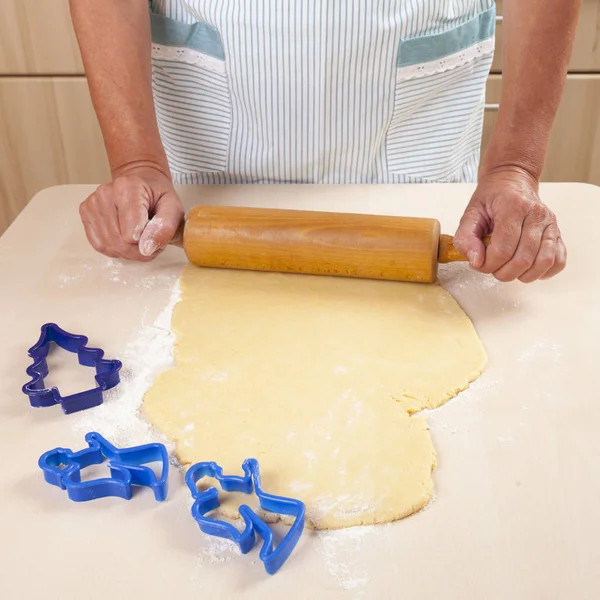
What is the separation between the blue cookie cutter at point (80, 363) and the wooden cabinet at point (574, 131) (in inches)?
67.6

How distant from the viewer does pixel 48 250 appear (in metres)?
1.18

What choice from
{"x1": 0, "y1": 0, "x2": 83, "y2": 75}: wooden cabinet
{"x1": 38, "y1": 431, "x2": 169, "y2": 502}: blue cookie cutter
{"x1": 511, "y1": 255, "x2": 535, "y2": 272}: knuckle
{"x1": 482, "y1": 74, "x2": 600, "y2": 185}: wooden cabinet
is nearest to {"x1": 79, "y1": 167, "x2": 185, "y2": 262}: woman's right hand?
{"x1": 38, "y1": 431, "x2": 169, "y2": 502}: blue cookie cutter

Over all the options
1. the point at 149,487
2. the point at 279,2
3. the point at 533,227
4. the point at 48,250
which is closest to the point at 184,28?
the point at 279,2

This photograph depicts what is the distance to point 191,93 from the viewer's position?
1324mm

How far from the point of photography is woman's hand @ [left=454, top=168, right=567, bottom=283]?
1.00 metres

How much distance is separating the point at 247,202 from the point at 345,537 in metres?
0.76

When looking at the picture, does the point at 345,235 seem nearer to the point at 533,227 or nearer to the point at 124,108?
the point at 533,227

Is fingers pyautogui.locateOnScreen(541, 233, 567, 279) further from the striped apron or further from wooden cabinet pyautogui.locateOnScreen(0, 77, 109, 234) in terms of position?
wooden cabinet pyautogui.locateOnScreen(0, 77, 109, 234)

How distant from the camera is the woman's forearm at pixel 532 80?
1.17 m

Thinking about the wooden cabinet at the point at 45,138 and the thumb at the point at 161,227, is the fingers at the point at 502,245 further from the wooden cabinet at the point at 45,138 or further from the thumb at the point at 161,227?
the wooden cabinet at the point at 45,138

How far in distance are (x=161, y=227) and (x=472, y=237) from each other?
46 cm

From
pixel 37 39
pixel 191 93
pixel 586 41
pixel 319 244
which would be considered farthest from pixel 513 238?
pixel 37 39

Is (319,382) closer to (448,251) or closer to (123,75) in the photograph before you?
(448,251)

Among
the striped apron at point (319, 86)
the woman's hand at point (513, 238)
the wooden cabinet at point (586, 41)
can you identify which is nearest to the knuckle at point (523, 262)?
the woman's hand at point (513, 238)
